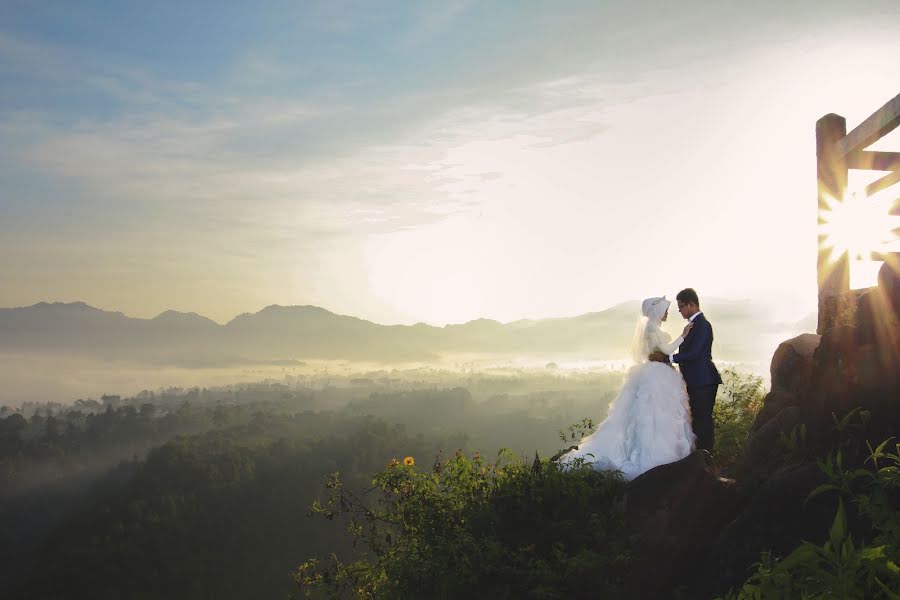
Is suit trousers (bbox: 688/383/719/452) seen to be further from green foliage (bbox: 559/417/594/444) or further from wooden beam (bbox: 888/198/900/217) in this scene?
wooden beam (bbox: 888/198/900/217)

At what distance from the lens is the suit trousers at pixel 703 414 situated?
33.7ft

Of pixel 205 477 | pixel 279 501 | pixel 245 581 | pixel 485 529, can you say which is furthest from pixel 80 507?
pixel 485 529

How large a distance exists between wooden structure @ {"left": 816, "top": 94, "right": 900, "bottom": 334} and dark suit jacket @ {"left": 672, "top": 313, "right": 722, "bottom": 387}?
5.14ft

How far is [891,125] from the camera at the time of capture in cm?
882

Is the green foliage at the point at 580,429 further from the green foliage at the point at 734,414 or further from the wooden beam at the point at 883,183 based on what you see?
the wooden beam at the point at 883,183

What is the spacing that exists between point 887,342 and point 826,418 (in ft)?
3.85

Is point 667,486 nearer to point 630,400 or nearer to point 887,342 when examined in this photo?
point 630,400

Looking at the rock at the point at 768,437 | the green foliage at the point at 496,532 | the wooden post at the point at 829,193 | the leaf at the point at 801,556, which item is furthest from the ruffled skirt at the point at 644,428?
the leaf at the point at 801,556

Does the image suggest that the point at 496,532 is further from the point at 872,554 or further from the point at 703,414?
the point at 872,554

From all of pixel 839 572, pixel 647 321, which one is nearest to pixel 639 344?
pixel 647 321

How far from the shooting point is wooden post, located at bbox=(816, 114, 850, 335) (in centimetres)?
1009

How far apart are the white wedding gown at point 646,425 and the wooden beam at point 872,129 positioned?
A: 344 cm

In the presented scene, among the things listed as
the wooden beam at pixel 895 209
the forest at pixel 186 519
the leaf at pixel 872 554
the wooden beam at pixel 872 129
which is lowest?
the forest at pixel 186 519

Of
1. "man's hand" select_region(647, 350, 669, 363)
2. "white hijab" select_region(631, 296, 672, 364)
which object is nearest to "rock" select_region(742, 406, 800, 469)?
"man's hand" select_region(647, 350, 669, 363)
